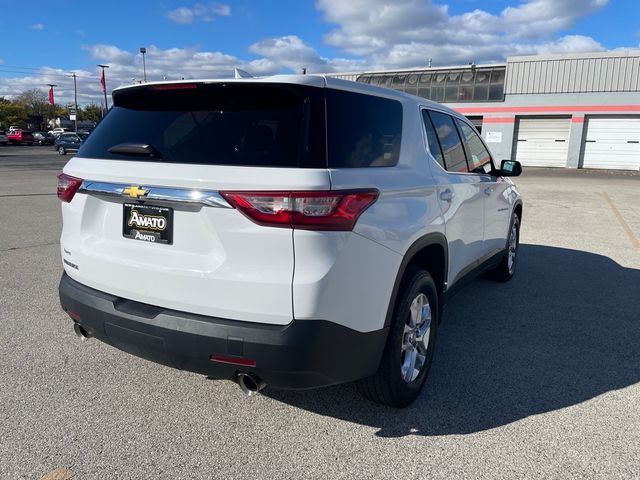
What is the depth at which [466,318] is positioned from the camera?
4641mm

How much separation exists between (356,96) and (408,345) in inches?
59.3

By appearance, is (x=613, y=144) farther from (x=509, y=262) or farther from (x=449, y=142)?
(x=449, y=142)

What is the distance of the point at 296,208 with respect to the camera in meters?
Answer: 2.20

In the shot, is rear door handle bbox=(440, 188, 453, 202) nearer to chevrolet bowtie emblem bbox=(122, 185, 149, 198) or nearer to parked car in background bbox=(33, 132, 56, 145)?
chevrolet bowtie emblem bbox=(122, 185, 149, 198)

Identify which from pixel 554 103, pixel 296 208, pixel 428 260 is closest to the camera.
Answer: pixel 296 208

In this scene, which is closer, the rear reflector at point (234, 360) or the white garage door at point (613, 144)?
the rear reflector at point (234, 360)

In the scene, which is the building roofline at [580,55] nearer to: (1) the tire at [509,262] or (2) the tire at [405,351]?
(1) the tire at [509,262]

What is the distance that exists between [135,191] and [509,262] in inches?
180

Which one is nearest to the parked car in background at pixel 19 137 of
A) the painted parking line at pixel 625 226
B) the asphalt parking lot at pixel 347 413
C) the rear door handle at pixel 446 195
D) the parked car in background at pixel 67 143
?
the parked car in background at pixel 67 143

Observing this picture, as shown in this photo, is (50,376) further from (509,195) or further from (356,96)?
(509,195)

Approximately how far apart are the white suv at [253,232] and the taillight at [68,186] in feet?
0.04

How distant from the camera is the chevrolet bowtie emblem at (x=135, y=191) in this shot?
247cm

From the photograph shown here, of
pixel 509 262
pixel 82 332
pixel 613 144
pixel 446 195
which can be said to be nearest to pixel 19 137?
pixel 613 144

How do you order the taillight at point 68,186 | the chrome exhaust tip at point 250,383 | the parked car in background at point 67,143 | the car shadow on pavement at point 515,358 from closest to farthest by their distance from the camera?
the chrome exhaust tip at point 250,383
the taillight at point 68,186
the car shadow on pavement at point 515,358
the parked car in background at point 67,143
